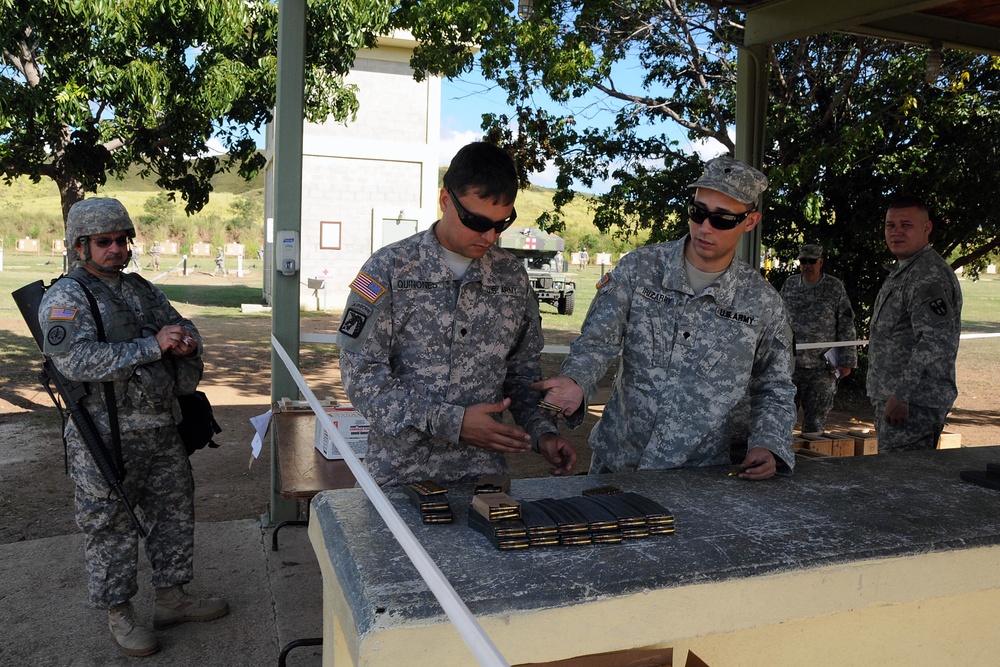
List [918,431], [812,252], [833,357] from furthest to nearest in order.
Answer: [812,252] < [833,357] < [918,431]

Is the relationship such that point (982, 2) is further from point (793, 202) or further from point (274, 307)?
point (793, 202)

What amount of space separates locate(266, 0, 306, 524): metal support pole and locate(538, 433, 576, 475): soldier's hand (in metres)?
2.65

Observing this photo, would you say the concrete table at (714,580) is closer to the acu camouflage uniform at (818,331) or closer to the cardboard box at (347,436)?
the cardboard box at (347,436)

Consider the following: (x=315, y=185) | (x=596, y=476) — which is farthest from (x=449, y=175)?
(x=315, y=185)

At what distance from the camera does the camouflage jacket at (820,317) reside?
7.38 meters

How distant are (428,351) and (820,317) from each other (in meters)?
5.88

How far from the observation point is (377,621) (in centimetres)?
134

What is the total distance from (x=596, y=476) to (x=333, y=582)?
90cm

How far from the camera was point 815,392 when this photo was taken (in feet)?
25.2

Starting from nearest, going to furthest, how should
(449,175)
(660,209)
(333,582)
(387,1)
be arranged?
(333,582) < (449,175) < (387,1) < (660,209)

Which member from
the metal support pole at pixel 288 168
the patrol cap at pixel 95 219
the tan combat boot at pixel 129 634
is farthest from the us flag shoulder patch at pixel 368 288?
the metal support pole at pixel 288 168

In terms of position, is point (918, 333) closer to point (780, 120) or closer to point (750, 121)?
point (750, 121)

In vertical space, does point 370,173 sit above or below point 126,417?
above

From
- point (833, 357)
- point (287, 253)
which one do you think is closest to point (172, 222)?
point (833, 357)
